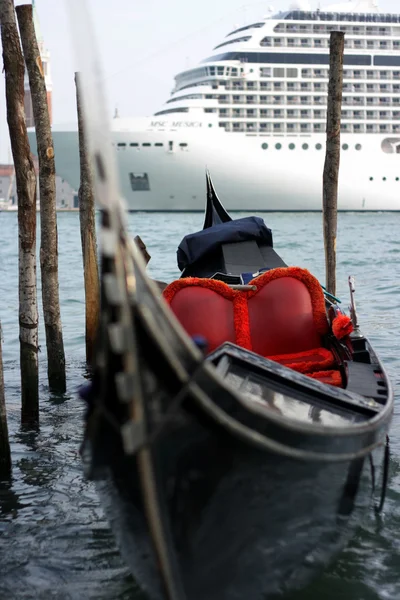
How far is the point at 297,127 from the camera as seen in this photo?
3131cm

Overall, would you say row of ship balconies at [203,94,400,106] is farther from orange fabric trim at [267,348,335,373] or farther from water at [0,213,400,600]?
orange fabric trim at [267,348,335,373]

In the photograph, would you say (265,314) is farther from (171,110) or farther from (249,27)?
(249,27)

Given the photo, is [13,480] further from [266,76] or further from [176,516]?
[266,76]

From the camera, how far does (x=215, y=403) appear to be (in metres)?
2.11

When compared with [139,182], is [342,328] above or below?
above

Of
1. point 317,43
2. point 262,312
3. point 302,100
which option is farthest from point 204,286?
point 317,43

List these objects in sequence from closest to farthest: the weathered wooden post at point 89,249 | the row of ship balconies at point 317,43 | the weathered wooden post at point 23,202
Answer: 1. the weathered wooden post at point 23,202
2. the weathered wooden post at point 89,249
3. the row of ship balconies at point 317,43

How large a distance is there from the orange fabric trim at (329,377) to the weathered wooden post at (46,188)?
1.85 metres

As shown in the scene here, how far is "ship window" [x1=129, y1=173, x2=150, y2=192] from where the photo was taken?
31188mm

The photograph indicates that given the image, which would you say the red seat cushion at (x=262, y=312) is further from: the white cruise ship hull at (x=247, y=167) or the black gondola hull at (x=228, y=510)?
the white cruise ship hull at (x=247, y=167)

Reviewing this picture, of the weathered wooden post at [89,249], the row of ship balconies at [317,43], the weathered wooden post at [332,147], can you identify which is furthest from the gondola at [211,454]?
the row of ship balconies at [317,43]

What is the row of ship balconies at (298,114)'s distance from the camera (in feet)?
103

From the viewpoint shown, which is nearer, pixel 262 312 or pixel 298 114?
pixel 262 312

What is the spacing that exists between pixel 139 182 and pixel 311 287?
90.9ft
